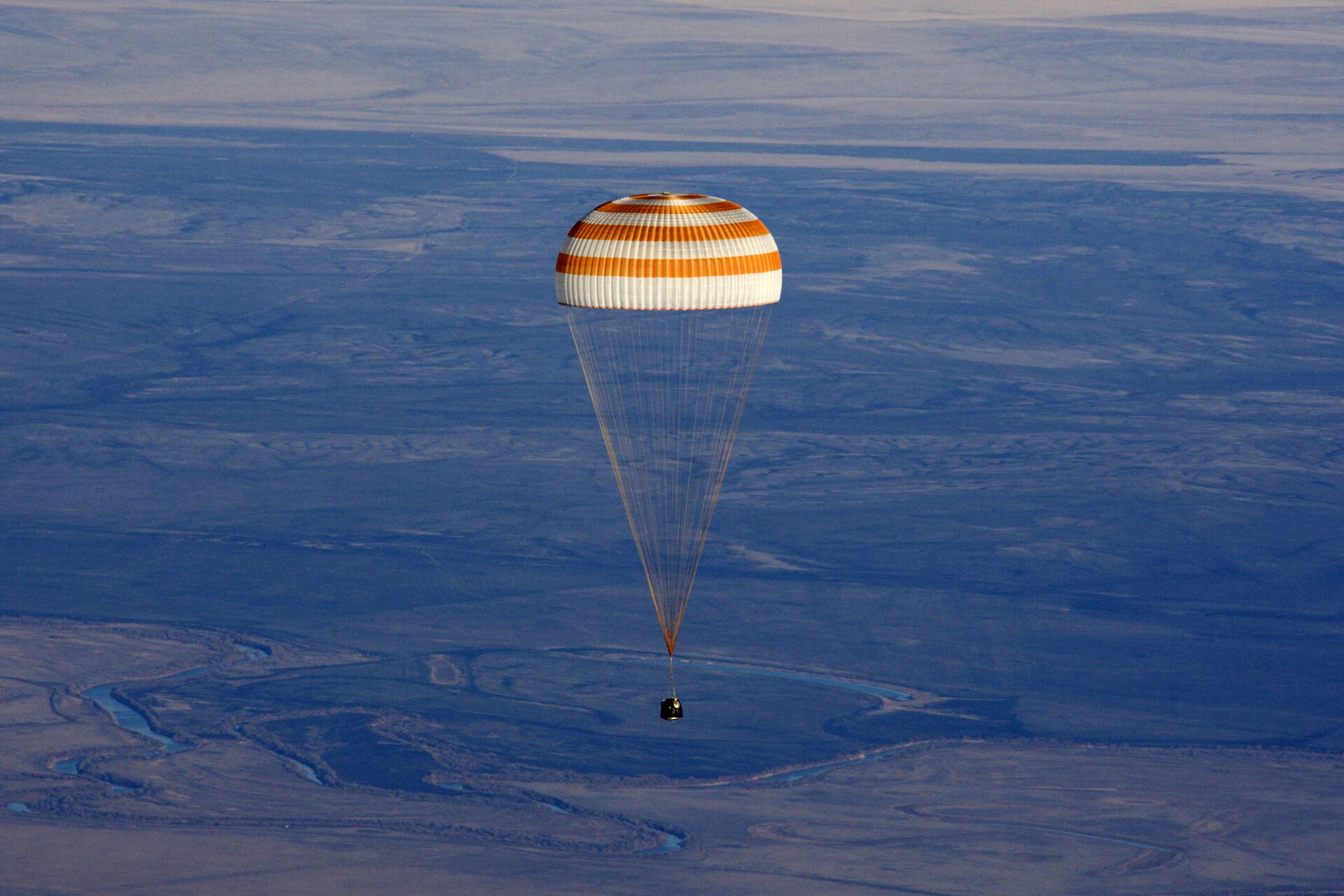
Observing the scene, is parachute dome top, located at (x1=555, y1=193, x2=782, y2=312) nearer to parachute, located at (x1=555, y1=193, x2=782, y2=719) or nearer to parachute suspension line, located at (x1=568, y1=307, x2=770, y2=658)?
parachute, located at (x1=555, y1=193, x2=782, y2=719)

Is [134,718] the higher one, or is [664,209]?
[664,209]

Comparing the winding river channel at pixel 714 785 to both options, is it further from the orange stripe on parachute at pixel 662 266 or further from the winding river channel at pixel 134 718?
the orange stripe on parachute at pixel 662 266

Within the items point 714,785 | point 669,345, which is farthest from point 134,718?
point 669,345

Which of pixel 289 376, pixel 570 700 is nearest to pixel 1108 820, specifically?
pixel 570 700

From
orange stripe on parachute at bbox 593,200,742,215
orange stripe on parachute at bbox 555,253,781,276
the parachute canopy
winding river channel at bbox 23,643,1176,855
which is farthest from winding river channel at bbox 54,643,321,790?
orange stripe on parachute at bbox 555,253,781,276

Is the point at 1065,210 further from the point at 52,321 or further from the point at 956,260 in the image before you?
the point at 52,321

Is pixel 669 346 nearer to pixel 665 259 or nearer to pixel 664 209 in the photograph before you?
pixel 664 209
